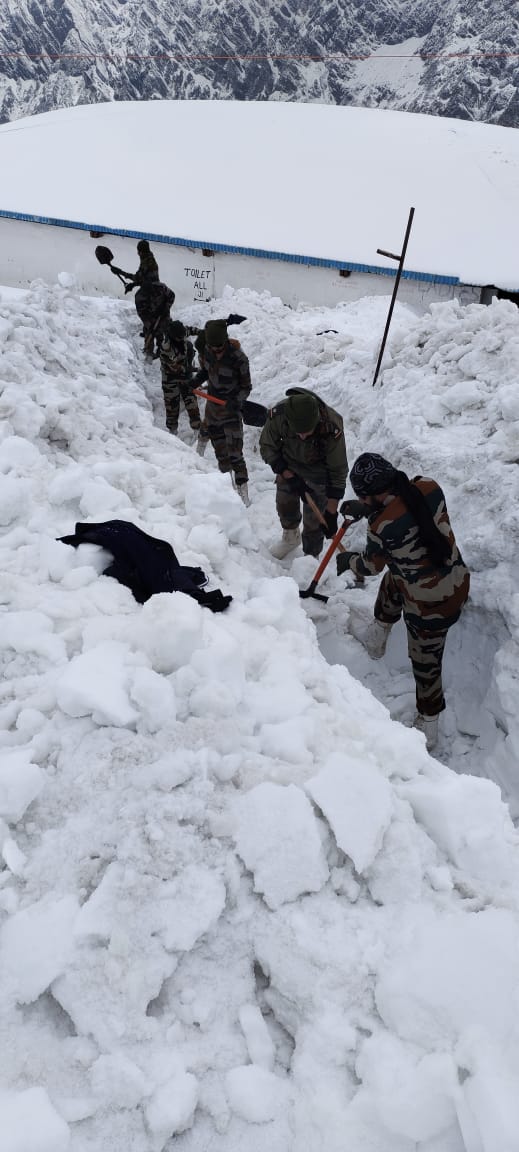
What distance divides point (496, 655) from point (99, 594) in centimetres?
245

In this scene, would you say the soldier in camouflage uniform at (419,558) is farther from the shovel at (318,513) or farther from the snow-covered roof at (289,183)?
the snow-covered roof at (289,183)

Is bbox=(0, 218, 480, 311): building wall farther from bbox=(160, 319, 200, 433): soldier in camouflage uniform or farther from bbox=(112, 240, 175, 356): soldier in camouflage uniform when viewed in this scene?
bbox=(160, 319, 200, 433): soldier in camouflage uniform

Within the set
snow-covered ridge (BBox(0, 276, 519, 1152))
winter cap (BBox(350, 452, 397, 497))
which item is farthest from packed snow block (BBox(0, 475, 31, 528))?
winter cap (BBox(350, 452, 397, 497))

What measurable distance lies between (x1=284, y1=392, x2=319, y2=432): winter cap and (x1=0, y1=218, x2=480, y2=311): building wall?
1017 centimetres

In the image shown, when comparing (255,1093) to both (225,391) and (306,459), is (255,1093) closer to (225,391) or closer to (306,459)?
(306,459)

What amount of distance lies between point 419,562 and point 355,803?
6.08 feet

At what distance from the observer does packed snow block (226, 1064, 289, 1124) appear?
53.9 inches

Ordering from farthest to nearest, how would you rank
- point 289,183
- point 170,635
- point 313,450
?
point 289,183 < point 313,450 < point 170,635

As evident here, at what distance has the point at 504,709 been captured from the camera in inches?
137

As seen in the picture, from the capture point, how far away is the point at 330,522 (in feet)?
15.2

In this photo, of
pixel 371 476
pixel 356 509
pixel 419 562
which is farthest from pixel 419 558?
pixel 371 476

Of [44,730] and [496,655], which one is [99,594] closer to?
[44,730]

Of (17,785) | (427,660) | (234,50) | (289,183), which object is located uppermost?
(234,50)

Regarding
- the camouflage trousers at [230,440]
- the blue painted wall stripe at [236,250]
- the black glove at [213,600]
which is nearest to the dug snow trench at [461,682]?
the black glove at [213,600]
